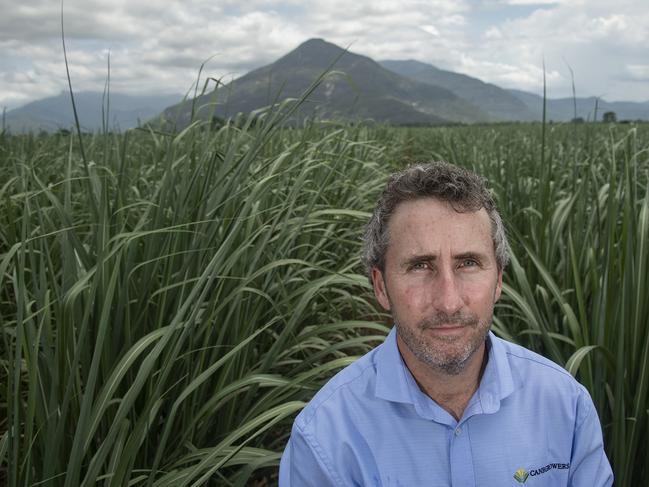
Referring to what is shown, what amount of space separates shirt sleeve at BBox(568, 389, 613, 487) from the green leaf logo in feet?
0.38

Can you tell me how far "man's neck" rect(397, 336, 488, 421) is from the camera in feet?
3.30

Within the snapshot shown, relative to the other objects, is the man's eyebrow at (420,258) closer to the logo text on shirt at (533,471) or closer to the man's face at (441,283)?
the man's face at (441,283)

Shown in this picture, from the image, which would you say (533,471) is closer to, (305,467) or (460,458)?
(460,458)

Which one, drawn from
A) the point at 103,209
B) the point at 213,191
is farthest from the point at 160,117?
the point at 103,209

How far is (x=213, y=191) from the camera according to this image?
5.19ft

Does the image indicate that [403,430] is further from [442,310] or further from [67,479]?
[67,479]

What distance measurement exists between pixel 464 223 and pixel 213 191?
2.68 ft

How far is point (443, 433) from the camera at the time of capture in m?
0.97

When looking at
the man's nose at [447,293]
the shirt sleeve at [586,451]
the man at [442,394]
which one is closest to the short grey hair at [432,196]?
the man at [442,394]

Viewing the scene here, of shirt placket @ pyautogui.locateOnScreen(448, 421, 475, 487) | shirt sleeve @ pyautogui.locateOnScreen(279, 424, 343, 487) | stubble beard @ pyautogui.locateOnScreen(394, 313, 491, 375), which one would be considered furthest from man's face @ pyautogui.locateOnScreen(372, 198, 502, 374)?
shirt sleeve @ pyautogui.locateOnScreen(279, 424, 343, 487)

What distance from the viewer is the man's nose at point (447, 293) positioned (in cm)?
90

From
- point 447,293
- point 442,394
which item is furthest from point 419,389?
point 447,293

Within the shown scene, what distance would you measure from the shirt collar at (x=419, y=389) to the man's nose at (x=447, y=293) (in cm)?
14

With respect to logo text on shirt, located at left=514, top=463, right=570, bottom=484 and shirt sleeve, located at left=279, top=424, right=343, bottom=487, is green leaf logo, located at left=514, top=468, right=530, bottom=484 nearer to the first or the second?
logo text on shirt, located at left=514, top=463, right=570, bottom=484
